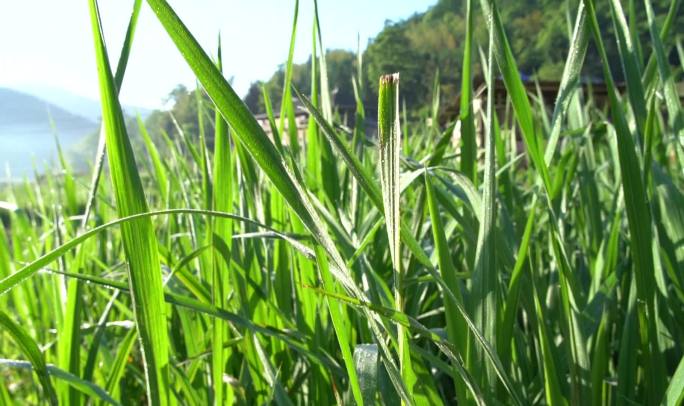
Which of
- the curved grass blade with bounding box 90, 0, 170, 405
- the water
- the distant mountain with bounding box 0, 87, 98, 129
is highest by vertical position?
the distant mountain with bounding box 0, 87, 98, 129

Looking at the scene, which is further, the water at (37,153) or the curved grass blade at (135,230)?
the water at (37,153)

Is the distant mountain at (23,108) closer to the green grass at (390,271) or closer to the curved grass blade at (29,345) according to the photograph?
the green grass at (390,271)

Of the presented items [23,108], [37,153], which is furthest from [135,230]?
[23,108]

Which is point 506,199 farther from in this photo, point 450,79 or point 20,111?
point 20,111

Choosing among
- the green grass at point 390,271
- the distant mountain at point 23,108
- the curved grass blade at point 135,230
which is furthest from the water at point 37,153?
the distant mountain at point 23,108

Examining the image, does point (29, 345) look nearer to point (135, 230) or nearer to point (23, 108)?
point (135, 230)

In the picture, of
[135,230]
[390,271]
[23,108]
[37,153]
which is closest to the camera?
[135,230]

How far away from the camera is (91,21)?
8.7 inches

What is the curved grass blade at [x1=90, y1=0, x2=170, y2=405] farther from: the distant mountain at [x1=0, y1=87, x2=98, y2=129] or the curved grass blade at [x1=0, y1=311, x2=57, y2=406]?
the distant mountain at [x1=0, y1=87, x2=98, y2=129]

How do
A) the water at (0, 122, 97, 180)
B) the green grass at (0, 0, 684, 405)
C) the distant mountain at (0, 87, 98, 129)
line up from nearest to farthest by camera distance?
1. the green grass at (0, 0, 684, 405)
2. the water at (0, 122, 97, 180)
3. the distant mountain at (0, 87, 98, 129)

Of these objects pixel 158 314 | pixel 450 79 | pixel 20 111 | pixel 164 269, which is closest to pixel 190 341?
pixel 164 269

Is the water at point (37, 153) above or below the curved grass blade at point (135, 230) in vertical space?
below

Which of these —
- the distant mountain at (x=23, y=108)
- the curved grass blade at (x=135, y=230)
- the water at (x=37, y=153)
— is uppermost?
the distant mountain at (x=23, y=108)

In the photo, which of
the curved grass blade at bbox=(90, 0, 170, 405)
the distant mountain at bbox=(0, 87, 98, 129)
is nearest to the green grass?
the curved grass blade at bbox=(90, 0, 170, 405)
